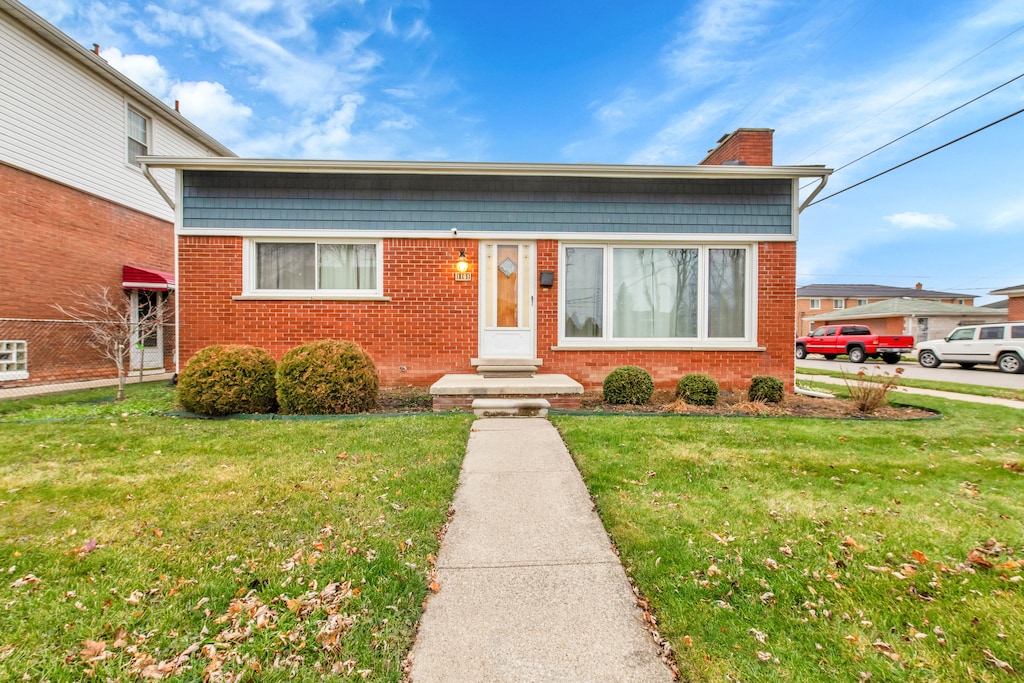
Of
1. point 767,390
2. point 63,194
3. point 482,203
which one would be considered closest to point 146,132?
point 63,194

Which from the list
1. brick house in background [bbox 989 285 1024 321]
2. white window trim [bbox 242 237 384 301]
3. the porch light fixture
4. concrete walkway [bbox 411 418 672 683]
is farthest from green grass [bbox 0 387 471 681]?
brick house in background [bbox 989 285 1024 321]

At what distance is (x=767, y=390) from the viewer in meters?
6.91

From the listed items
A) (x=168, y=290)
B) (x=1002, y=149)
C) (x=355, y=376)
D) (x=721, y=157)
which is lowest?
Result: (x=355, y=376)

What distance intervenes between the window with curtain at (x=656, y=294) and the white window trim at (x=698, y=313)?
0.7 inches

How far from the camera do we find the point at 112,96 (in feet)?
33.8

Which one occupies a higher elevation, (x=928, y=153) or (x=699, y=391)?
(x=928, y=153)

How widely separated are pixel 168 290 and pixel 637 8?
14.0 m

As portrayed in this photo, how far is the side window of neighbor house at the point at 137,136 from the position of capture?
1083 centimetres

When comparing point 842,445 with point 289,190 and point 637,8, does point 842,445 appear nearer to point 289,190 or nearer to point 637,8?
point 289,190

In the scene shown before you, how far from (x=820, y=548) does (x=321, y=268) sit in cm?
764

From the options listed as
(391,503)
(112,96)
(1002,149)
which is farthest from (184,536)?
(1002,149)

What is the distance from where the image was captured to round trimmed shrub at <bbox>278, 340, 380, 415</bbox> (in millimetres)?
5695

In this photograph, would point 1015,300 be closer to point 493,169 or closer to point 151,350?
point 493,169

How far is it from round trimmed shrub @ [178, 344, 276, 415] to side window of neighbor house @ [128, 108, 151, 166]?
27.6 ft
